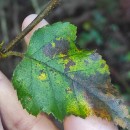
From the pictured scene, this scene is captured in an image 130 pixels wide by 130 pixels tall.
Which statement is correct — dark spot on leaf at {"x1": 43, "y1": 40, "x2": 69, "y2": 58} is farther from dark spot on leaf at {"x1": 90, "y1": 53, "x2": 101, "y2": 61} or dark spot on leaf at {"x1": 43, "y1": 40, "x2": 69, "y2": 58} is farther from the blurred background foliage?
the blurred background foliage

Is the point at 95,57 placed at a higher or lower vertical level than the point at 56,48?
lower

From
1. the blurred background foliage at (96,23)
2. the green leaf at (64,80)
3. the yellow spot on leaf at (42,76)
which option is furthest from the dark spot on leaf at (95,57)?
the blurred background foliage at (96,23)

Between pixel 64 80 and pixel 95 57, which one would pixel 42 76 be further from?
pixel 95 57

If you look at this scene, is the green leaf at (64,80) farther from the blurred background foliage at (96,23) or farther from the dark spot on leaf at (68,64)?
the blurred background foliage at (96,23)

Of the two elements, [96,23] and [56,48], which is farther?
[96,23]

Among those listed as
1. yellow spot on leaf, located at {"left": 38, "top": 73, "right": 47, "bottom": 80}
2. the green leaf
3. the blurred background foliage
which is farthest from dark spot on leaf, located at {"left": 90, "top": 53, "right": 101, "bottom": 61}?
the blurred background foliage

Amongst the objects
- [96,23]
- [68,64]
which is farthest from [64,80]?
[96,23]

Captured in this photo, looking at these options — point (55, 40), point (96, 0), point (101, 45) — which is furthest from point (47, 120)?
point (96, 0)
